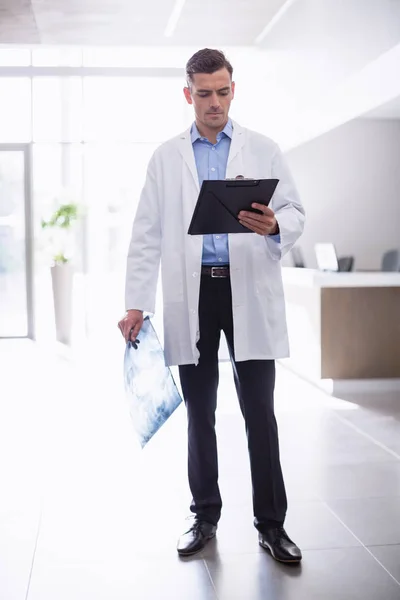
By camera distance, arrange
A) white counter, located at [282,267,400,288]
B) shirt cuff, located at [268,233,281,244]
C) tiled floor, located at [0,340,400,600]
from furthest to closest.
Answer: white counter, located at [282,267,400,288], shirt cuff, located at [268,233,281,244], tiled floor, located at [0,340,400,600]

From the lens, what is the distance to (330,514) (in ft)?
10.2

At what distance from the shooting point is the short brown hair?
2574mm

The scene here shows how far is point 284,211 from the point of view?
2650mm

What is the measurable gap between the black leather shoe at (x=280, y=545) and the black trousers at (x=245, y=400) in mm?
31

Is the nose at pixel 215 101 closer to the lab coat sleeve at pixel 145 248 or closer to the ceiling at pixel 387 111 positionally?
the lab coat sleeve at pixel 145 248

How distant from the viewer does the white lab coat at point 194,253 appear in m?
2.64

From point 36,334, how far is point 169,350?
814 cm

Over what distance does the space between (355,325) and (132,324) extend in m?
3.37

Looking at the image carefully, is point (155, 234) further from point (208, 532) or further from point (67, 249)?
point (67, 249)

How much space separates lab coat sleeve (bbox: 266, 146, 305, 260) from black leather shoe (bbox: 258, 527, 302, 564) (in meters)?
0.94

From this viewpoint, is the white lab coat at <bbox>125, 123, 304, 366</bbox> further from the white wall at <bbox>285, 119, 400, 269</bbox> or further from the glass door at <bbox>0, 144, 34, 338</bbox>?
A: the glass door at <bbox>0, 144, 34, 338</bbox>

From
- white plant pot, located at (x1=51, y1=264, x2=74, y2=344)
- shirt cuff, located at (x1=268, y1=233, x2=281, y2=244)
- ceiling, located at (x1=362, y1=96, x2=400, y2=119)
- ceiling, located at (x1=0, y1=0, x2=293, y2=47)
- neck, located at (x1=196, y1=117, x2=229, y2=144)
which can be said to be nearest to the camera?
shirt cuff, located at (x1=268, y1=233, x2=281, y2=244)

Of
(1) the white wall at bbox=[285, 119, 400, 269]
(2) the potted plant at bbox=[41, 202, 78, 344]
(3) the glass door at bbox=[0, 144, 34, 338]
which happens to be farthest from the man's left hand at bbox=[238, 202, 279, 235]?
(3) the glass door at bbox=[0, 144, 34, 338]

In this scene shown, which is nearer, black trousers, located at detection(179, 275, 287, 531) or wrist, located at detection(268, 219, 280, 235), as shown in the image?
wrist, located at detection(268, 219, 280, 235)
